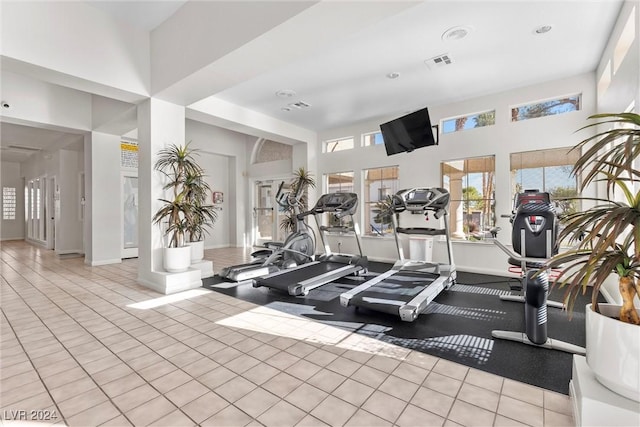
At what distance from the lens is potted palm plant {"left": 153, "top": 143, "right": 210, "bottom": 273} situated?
438 centimetres

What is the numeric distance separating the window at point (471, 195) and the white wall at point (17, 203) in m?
14.9

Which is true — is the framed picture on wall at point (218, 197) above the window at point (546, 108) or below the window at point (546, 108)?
below

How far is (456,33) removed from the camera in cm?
359

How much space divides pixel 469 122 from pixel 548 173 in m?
1.60

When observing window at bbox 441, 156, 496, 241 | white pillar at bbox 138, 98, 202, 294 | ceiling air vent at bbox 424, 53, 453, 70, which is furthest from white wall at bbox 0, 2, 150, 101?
window at bbox 441, 156, 496, 241

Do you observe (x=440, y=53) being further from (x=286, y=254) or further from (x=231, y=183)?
(x=231, y=183)

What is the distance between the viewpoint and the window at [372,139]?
6925mm

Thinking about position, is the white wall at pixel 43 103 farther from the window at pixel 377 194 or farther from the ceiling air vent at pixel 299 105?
the window at pixel 377 194

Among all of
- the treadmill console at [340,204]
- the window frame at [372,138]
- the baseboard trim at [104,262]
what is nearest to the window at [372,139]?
the window frame at [372,138]

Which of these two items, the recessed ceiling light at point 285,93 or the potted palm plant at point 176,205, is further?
the recessed ceiling light at point 285,93

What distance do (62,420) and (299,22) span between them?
3.33 meters

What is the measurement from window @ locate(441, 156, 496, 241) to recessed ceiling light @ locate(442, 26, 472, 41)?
2586mm

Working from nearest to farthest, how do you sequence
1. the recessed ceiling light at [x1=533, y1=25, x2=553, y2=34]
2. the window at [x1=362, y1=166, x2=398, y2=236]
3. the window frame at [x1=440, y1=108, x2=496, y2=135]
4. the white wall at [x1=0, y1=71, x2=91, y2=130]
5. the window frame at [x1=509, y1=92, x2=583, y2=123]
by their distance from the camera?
the recessed ceiling light at [x1=533, y1=25, x2=553, y2=34], the window frame at [x1=509, y1=92, x2=583, y2=123], the white wall at [x1=0, y1=71, x2=91, y2=130], the window frame at [x1=440, y1=108, x2=496, y2=135], the window at [x1=362, y1=166, x2=398, y2=236]

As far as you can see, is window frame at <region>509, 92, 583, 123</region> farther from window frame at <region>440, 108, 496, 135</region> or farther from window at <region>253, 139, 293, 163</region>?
window at <region>253, 139, 293, 163</region>
